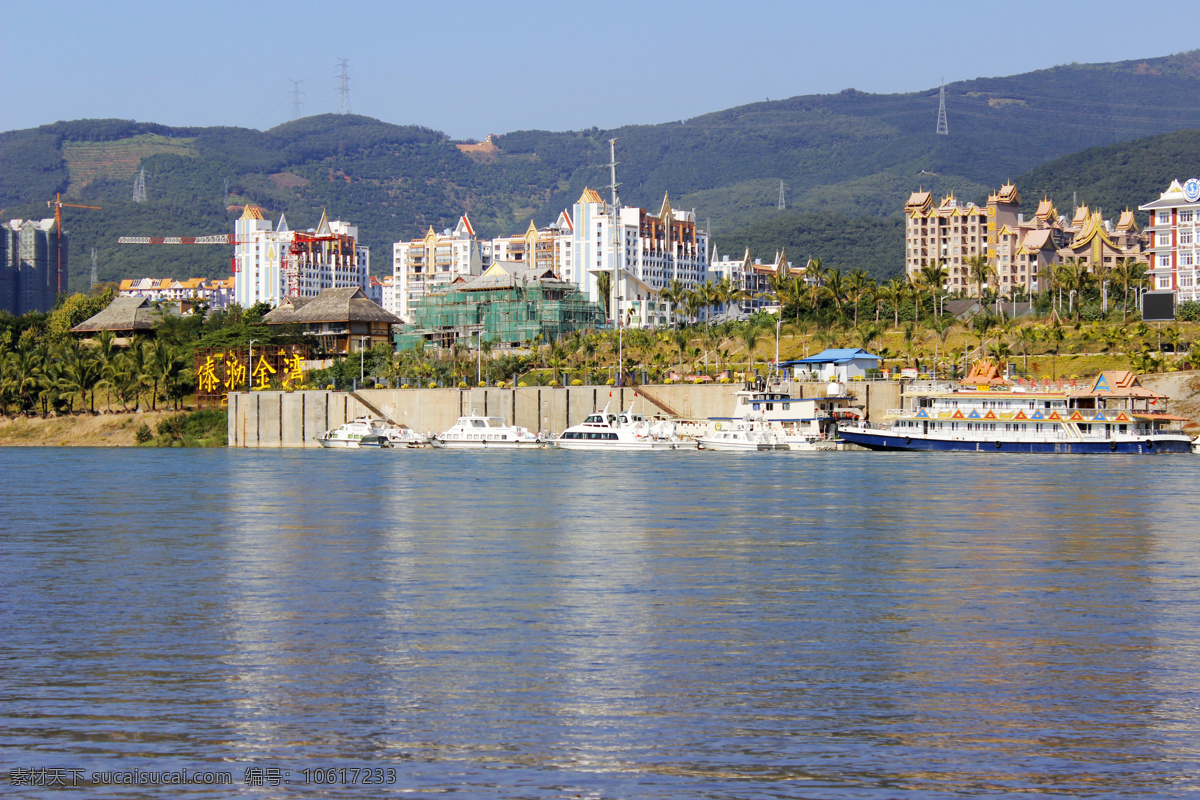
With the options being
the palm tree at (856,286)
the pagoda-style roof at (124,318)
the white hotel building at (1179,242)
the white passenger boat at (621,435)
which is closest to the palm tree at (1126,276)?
the white hotel building at (1179,242)

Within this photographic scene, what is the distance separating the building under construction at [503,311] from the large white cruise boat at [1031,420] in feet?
243

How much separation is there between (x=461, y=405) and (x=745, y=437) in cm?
3407

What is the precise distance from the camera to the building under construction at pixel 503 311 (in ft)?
549

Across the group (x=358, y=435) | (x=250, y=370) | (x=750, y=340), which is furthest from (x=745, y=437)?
(x=250, y=370)

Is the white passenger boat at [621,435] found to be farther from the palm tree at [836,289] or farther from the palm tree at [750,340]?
the palm tree at [836,289]

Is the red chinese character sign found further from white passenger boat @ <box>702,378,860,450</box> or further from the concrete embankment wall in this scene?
white passenger boat @ <box>702,378,860,450</box>

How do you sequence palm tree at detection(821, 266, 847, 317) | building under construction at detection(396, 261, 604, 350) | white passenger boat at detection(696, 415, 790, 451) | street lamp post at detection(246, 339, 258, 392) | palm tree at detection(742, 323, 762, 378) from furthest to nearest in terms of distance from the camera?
1. building under construction at detection(396, 261, 604, 350)
2. street lamp post at detection(246, 339, 258, 392)
3. palm tree at detection(821, 266, 847, 317)
4. palm tree at detection(742, 323, 762, 378)
5. white passenger boat at detection(696, 415, 790, 451)

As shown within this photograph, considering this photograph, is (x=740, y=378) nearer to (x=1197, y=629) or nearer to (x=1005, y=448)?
(x=1005, y=448)

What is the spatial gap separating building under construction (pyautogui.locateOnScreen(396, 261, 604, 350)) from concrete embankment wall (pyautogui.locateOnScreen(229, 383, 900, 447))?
38469 millimetres

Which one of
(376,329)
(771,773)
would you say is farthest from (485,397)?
(771,773)

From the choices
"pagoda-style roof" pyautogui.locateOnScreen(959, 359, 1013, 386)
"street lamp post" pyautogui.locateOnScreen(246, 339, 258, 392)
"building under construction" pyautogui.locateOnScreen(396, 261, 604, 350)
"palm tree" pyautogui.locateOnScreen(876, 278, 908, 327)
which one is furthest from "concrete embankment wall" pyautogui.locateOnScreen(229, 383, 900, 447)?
"building under construction" pyautogui.locateOnScreen(396, 261, 604, 350)

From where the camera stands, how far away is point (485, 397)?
122 meters

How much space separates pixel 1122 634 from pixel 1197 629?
1.77 metres

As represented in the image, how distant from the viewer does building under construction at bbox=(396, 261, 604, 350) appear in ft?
549
